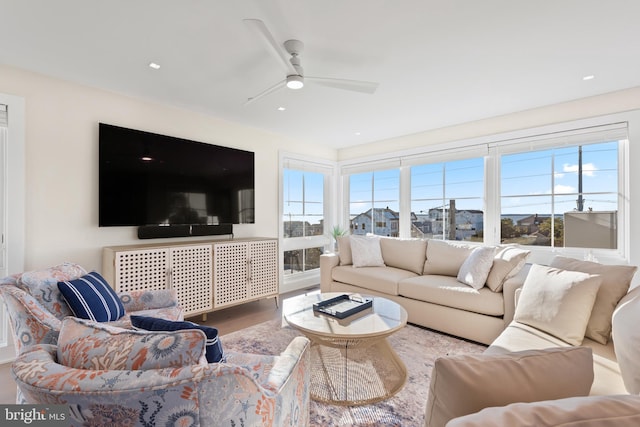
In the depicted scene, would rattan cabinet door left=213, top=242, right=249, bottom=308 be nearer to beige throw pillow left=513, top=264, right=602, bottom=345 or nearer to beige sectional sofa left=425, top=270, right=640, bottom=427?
beige throw pillow left=513, top=264, right=602, bottom=345

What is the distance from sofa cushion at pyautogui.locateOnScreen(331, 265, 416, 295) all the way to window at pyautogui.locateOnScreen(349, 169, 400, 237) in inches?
51.4

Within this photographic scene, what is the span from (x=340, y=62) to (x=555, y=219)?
3.05 m

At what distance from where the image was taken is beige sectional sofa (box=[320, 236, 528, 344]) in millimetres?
2643

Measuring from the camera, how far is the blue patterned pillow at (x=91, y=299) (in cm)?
170

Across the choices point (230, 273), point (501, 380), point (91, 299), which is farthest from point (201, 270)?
point (501, 380)

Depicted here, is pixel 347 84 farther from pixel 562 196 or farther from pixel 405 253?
pixel 562 196

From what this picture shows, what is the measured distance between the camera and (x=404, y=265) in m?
3.81

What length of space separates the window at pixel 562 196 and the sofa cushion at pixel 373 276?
1.50 m

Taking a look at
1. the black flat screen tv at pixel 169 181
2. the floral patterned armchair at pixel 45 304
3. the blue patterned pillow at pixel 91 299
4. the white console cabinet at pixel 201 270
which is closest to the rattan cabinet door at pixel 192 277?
the white console cabinet at pixel 201 270

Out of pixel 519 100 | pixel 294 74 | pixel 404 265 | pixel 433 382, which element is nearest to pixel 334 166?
pixel 404 265

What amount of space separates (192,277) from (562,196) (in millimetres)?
4234

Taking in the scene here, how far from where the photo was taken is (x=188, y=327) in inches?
41.1

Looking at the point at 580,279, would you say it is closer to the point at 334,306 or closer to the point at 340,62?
the point at 334,306

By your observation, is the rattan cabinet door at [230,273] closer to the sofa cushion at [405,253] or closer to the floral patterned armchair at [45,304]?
the floral patterned armchair at [45,304]
